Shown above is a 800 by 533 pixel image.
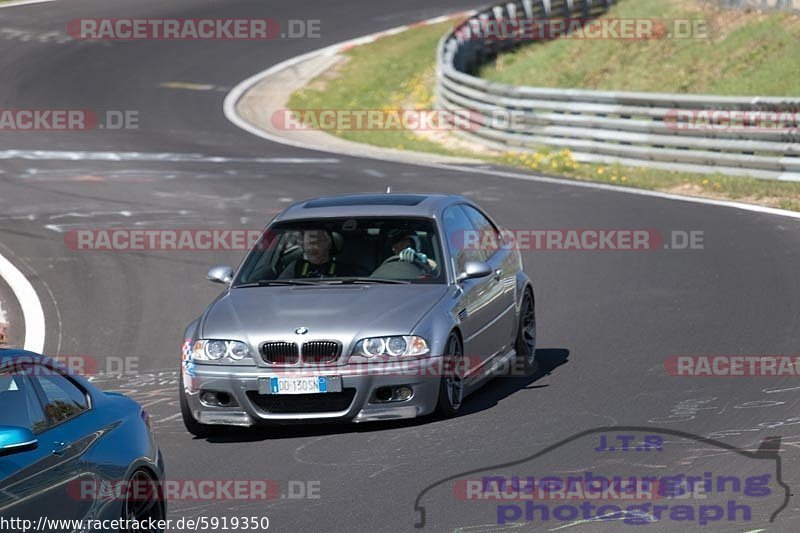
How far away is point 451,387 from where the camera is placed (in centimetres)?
1095

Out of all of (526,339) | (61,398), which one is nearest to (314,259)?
(526,339)

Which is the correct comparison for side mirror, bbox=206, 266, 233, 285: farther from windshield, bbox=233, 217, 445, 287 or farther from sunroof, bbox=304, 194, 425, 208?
sunroof, bbox=304, 194, 425, 208

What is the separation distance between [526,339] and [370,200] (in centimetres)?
178

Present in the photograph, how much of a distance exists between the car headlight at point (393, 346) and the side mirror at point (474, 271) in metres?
0.97

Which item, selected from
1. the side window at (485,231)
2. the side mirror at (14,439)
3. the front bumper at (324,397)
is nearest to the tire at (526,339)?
the side window at (485,231)

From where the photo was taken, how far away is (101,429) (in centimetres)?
744

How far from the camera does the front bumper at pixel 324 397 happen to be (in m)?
10.5

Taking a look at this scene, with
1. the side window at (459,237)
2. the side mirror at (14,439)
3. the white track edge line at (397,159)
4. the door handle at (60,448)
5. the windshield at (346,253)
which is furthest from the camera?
the white track edge line at (397,159)

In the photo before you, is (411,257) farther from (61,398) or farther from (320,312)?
(61,398)

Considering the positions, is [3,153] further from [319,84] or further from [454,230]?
[454,230]

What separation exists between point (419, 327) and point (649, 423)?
1.69 meters

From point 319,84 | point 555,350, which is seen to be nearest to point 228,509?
point 555,350

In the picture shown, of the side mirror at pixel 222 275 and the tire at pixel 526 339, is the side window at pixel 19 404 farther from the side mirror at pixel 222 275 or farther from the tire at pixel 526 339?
the tire at pixel 526 339

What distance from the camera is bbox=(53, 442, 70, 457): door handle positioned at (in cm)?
691
